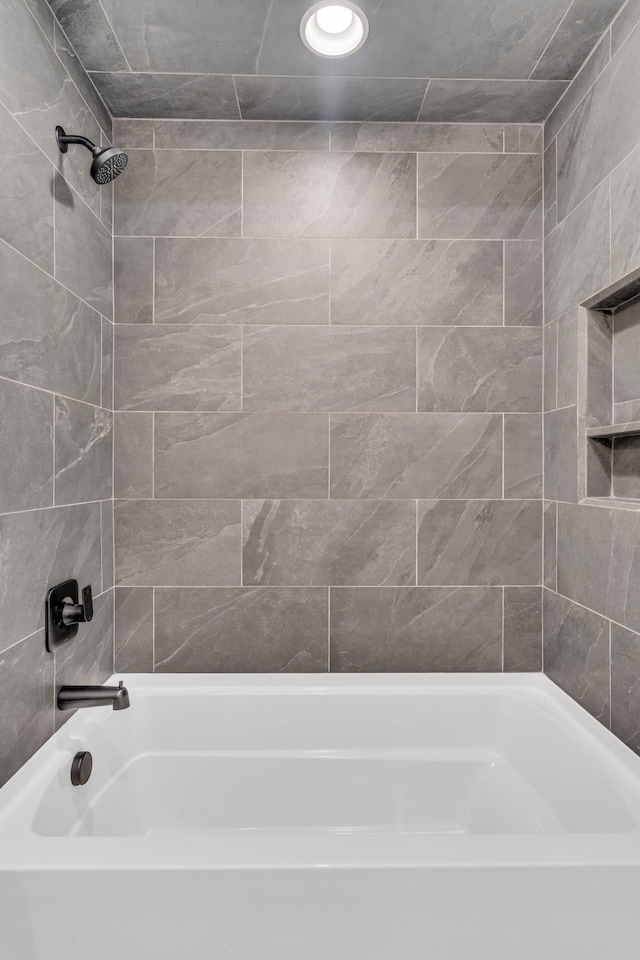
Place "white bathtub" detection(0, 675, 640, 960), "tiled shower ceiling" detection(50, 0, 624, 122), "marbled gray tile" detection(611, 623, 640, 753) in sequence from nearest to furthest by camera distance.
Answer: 1. "white bathtub" detection(0, 675, 640, 960)
2. "marbled gray tile" detection(611, 623, 640, 753)
3. "tiled shower ceiling" detection(50, 0, 624, 122)

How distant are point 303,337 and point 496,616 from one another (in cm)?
115

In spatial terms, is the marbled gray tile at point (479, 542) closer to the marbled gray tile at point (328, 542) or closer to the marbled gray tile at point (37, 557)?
the marbled gray tile at point (328, 542)

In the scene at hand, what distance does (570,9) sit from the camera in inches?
56.4

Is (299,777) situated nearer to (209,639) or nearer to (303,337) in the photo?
(209,639)

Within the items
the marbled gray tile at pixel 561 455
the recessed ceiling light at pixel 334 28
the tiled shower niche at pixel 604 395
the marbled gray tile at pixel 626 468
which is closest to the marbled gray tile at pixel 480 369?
the marbled gray tile at pixel 561 455

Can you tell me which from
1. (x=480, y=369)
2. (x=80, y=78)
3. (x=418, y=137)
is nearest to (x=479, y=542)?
(x=480, y=369)

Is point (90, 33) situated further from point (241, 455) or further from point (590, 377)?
point (590, 377)

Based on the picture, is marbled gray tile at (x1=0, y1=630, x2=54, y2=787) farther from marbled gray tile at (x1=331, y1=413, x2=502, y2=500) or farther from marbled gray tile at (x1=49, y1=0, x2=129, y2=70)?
marbled gray tile at (x1=49, y1=0, x2=129, y2=70)

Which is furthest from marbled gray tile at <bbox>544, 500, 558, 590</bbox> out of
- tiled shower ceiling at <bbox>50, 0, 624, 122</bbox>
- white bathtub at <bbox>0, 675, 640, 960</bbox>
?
tiled shower ceiling at <bbox>50, 0, 624, 122</bbox>

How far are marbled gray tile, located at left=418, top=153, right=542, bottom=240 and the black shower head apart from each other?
962 millimetres

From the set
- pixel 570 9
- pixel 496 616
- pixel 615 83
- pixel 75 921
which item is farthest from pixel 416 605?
pixel 570 9

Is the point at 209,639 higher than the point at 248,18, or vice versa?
the point at 248,18

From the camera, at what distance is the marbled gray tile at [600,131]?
1380 millimetres

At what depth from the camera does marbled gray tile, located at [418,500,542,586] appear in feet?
6.20
